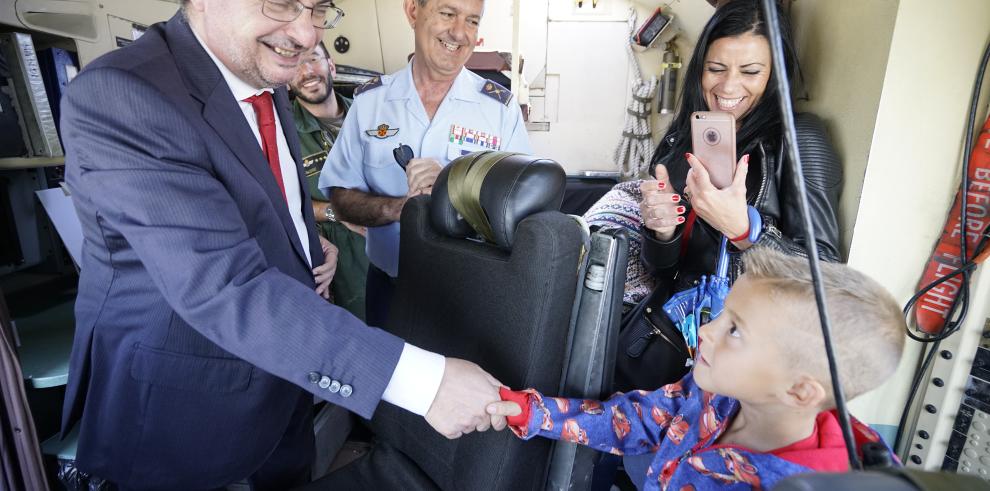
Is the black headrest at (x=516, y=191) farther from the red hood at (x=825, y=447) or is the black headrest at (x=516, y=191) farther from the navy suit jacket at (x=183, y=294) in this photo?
the red hood at (x=825, y=447)

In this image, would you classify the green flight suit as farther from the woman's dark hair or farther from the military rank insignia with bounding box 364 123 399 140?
the woman's dark hair

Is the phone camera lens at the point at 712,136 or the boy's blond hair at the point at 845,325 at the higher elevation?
the phone camera lens at the point at 712,136

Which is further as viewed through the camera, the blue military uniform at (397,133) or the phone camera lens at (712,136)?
the blue military uniform at (397,133)

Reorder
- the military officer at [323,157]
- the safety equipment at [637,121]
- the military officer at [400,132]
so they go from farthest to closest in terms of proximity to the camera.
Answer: the safety equipment at [637,121] < the military officer at [323,157] < the military officer at [400,132]

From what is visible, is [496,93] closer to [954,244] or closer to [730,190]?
[730,190]

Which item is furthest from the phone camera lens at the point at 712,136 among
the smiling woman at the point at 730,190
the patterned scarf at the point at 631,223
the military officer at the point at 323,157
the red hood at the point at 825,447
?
the military officer at the point at 323,157

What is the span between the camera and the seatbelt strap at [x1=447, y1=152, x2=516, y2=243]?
966 mm

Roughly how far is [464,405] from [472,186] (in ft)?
1.27

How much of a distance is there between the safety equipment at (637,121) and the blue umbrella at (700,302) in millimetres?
3293

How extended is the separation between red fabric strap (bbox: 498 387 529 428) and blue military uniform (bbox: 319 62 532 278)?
1.07 metres

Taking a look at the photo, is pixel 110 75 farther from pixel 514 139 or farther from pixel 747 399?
pixel 514 139

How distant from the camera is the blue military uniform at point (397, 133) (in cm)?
185

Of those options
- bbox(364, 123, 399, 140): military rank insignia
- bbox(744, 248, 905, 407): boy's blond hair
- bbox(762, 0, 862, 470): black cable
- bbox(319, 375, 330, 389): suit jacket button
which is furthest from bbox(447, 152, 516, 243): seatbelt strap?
bbox(364, 123, 399, 140): military rank insignia

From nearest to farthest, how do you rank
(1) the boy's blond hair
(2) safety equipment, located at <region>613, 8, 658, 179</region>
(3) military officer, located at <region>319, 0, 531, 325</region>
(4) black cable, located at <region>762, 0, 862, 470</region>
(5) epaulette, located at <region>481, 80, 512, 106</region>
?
(4) black cable, located at <region>762, 0, 862, 470</region> → (1) the boy's blond hair → (3) military officer, located at <region>319, 0, 531, 325</region> → (5) epaulette, located at <region>481, 80, 512, 106</region> → (2) safety equipment, located at <region>613, 8, 658, 179</region>
